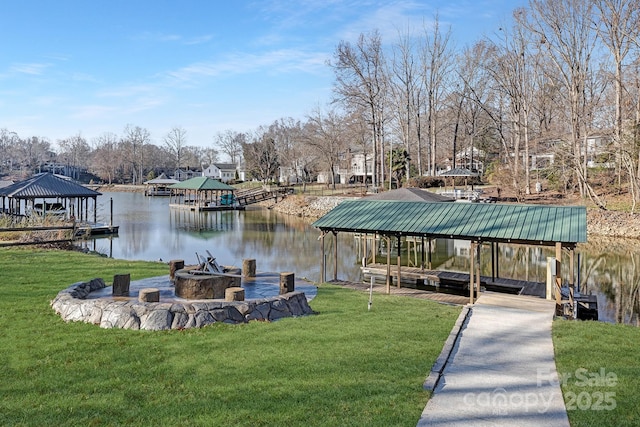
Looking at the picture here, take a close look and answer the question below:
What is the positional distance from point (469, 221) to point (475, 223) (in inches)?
8.5

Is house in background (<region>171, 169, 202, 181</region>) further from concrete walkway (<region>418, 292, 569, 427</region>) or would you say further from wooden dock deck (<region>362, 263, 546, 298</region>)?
concrete walkway (<region>418, 292, 569, 427</region>)

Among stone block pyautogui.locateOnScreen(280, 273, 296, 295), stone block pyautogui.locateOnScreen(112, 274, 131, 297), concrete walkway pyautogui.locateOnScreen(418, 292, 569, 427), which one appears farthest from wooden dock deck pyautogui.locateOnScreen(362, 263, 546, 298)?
stone block pyautogui.locateOnScreen(112, 274, 131, 297)

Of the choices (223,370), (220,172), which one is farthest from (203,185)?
(220,172)

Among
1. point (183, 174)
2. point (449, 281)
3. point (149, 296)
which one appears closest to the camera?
point (149, 296)

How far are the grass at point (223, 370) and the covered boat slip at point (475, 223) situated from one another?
3.49 meters

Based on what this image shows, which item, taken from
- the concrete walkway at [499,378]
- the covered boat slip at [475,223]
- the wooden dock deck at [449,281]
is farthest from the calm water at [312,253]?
the concrete walkway at [499,378]

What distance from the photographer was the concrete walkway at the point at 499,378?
211 inches

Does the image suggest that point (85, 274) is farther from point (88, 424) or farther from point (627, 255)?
point (627, 255)

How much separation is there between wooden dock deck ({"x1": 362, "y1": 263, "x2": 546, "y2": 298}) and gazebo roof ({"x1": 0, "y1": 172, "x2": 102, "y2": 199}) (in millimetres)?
19709

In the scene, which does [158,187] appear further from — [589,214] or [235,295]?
[235,295]

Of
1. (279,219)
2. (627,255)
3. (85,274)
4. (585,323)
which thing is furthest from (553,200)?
(85,274)

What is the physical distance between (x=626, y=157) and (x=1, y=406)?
3241 cm

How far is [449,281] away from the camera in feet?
55.4

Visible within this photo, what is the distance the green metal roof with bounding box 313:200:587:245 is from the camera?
11.9m
